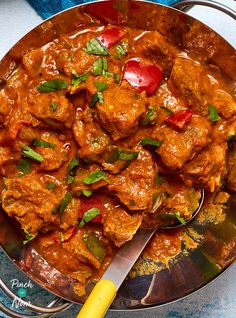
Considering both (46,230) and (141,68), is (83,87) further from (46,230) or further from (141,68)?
(46,230)

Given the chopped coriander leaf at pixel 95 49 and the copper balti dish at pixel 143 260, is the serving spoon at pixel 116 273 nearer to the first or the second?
the copper balti dish at pixel 143 260

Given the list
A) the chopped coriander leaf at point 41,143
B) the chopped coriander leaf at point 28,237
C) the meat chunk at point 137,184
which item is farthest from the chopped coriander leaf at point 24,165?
the meat chunk at point 137,184

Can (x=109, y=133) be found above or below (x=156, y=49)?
below

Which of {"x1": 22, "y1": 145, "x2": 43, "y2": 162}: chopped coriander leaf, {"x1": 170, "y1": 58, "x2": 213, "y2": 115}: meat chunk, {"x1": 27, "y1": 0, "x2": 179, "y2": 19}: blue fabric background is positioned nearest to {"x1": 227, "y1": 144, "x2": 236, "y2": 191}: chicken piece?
{"x1": 170, "y1": 58, "x2": 213, "y2": 115}: meat chunk

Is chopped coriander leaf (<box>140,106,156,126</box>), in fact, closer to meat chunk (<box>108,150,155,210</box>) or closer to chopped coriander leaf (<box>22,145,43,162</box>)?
meat chunk (<box>108,150,155,210</box>)

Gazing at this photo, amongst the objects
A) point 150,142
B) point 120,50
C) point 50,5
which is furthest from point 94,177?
point 50,5

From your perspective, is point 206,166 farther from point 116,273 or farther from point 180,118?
point 116,273
